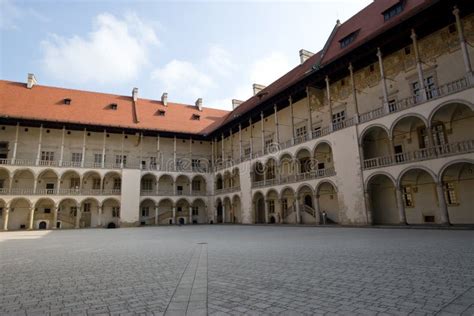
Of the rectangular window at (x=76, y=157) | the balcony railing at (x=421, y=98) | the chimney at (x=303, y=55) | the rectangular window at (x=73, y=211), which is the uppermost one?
the chimney at (x=303, y=55)

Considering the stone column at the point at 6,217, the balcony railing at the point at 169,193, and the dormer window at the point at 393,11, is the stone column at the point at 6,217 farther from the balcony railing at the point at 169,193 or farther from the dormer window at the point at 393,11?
the dormer window at the point at 393,11

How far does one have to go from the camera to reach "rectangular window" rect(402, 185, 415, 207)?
1880 cm

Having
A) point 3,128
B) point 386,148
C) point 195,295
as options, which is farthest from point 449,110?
point 3,128

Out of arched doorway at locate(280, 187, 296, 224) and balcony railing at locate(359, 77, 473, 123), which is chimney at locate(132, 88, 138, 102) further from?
balcony railing at locate(359, 77, 473, 123)

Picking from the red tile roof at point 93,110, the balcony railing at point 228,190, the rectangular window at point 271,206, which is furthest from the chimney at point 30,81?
the rectangular window at point 271,206

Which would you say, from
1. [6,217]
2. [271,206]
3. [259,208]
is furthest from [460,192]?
[6,217]

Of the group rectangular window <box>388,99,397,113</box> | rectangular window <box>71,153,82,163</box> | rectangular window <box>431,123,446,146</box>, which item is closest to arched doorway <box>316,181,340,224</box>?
rectangular window <box>388,99,397,113</box>

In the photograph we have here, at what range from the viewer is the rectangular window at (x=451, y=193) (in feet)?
54.8

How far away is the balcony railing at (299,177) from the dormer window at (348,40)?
34.5 ft

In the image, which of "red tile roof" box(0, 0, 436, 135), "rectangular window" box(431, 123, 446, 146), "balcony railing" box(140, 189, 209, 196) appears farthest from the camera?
"balcony railing" box(140, 189, 209, 196)

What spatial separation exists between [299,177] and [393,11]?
1400 cm

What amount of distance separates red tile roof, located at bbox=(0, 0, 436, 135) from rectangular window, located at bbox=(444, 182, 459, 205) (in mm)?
12513

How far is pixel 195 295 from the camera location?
156 inches

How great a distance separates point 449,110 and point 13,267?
20571 mm
